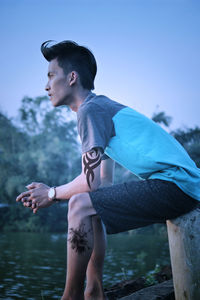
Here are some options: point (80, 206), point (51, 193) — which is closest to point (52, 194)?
point (51, 193)

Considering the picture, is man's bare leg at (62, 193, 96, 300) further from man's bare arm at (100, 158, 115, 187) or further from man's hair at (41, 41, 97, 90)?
man's hair at (41, 41, 97, 90)

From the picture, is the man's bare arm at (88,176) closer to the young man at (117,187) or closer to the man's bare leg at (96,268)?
the young man at (117,187)

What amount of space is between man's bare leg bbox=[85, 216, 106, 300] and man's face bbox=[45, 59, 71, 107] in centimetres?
95

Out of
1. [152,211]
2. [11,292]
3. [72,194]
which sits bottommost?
[11,292]

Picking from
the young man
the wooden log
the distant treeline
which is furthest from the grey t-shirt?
the distant treeline

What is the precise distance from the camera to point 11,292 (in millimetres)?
3492

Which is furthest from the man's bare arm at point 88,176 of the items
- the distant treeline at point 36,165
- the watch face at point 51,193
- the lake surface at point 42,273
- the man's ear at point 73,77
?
the distant treeline at point 36,165

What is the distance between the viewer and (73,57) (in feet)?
8.09

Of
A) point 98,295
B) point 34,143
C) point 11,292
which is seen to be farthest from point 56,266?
point 34,143

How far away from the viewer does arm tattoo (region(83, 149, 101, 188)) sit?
77.0 inches

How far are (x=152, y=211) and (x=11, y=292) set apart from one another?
237cm

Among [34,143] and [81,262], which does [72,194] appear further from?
[34,143]

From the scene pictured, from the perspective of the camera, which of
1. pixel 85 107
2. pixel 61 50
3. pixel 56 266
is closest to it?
pixel 85 107

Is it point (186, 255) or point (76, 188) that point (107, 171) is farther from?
point (186, 255)
